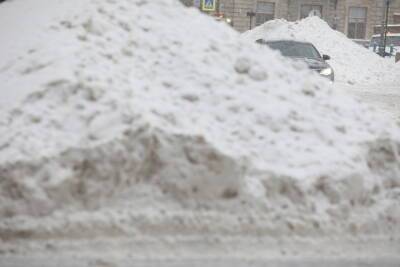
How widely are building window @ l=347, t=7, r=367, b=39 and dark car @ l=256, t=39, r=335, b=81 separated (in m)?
27.3

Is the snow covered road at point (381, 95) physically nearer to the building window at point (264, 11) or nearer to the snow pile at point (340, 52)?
the snow pile at point (340, 52)

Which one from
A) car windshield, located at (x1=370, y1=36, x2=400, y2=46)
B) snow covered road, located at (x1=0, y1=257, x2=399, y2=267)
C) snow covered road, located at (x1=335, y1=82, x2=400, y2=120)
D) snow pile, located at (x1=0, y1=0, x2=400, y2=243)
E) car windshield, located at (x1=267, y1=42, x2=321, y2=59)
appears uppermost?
car windshield, located at (x1=370, y1=36, x2=400, y2=46)

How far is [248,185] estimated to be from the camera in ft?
14.0

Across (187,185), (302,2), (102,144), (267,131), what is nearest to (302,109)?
(267,131)

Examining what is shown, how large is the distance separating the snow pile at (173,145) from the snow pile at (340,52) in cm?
1705

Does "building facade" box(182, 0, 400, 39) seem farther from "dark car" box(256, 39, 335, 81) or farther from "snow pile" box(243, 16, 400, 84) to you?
"dark car" box(256, 39, 335, 81)

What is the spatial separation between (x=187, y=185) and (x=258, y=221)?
538 mm

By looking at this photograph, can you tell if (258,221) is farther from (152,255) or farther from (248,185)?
(152,255)

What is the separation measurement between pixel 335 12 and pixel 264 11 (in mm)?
4865

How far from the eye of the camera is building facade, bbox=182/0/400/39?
4069 cm

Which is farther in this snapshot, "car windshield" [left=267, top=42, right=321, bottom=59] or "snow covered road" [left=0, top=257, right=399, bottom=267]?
"car windshield" [left=267, top=42, right=321, bottom=59]

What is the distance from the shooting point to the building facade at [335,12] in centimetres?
4069

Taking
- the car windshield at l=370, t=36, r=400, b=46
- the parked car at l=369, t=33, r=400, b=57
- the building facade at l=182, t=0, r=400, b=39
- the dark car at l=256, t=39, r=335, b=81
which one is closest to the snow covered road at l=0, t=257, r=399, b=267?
the dark car at l=256, t=39, r=335, b=81

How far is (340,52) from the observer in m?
25.3
